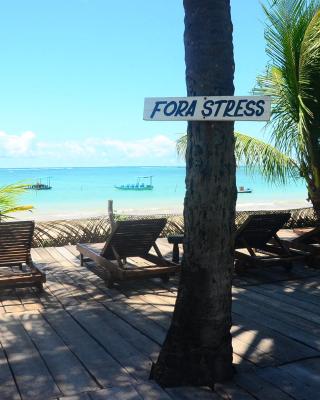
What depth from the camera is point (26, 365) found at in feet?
11.8

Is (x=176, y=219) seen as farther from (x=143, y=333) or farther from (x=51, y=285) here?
(x=143, y=333)

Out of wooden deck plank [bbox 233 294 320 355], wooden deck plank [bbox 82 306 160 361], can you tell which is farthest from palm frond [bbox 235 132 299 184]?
wooden deck plank [bbox 82 306 160 361]

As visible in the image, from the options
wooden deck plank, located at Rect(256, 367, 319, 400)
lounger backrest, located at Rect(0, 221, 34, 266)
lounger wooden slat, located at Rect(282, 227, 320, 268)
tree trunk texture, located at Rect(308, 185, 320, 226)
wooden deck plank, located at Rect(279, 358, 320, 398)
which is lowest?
wooden deck plank, located at Rect(279, 358, 320, 398)

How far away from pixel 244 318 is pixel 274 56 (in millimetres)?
4518

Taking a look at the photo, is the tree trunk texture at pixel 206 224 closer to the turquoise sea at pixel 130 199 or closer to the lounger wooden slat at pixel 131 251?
the lounger wooden slat at pixel 131 251

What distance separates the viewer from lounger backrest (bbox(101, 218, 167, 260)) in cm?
637

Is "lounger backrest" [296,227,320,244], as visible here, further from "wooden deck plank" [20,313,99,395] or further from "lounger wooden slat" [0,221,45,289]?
"wooden deck plank" [20,313,99,395]

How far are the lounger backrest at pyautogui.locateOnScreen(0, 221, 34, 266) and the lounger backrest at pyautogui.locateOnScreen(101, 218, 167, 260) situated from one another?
1.05 m

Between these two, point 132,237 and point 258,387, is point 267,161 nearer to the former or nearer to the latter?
point 132,237

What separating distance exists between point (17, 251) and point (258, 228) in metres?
3.50

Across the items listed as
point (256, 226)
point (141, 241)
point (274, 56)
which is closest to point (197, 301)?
point (141, 241)

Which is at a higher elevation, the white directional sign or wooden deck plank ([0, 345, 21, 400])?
the white directional sign

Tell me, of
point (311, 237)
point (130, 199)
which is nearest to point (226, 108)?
point (311, 237)

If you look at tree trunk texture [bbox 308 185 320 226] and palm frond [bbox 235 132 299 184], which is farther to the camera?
palm frond [bbox 235 132 299 184]
